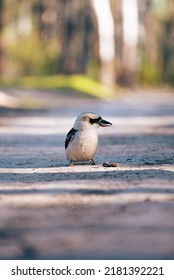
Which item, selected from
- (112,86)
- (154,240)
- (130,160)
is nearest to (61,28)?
(112,86)

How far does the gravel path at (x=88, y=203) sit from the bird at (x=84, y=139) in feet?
0.59

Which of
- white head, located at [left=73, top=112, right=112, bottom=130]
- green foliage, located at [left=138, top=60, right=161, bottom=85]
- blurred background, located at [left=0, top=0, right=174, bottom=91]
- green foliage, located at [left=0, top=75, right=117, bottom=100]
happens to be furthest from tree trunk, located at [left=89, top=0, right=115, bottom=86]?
white head, located at [left=73, top=112, right=112, bottom=130]

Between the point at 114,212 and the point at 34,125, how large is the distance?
1412 centimetres

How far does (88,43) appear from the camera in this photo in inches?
2420

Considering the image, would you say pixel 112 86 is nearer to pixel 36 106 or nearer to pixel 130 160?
pixel 36 106

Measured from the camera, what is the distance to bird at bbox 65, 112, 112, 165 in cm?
1028

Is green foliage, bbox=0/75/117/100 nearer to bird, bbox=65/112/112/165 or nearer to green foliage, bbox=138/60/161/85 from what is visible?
green foliage, bbox=138/60/161/85

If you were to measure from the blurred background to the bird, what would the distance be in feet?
105

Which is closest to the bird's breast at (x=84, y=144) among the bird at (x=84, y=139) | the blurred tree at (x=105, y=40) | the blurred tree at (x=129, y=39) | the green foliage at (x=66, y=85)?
the bird at (x=84, y=139)

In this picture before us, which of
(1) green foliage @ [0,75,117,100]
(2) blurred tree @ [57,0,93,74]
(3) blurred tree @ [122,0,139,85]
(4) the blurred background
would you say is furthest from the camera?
(2) blurred tree @ [57,0,93,74]

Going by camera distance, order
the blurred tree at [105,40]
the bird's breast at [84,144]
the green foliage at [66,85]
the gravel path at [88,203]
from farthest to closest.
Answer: the blurred tree at [105,40], the green foliage at [66,85], the bird's breast at [84,144], the gravel path at [88,203]

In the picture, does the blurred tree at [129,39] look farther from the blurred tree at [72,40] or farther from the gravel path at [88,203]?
the gravel path at [88,203]

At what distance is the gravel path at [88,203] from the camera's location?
5.70 m

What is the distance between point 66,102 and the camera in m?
34.9
